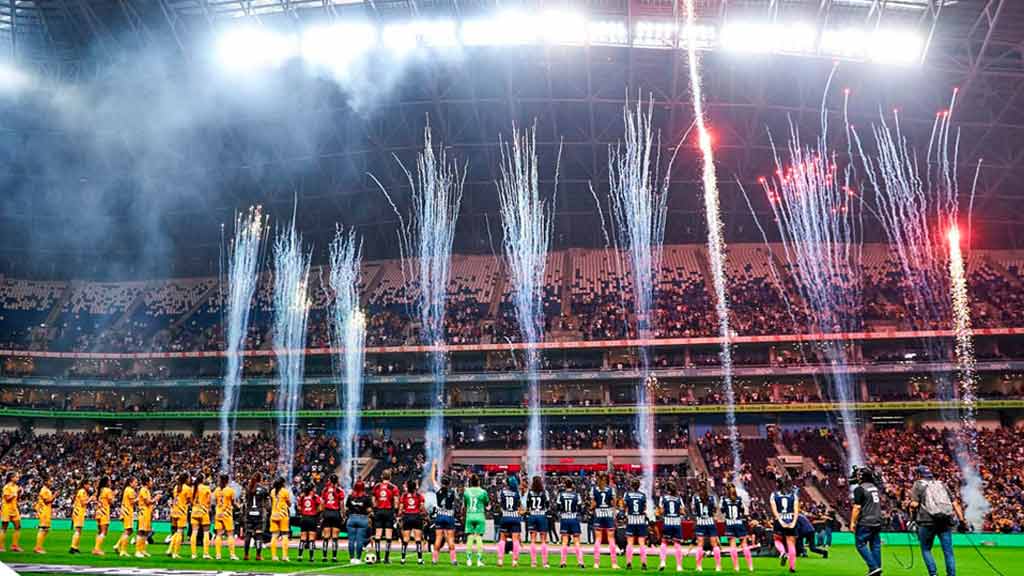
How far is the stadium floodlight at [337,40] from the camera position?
41.4m

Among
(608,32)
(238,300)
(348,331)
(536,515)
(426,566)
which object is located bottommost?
(426,566)

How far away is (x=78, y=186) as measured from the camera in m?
55.6

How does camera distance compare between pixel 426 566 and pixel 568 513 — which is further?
pixel 568 513

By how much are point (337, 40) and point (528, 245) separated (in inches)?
865

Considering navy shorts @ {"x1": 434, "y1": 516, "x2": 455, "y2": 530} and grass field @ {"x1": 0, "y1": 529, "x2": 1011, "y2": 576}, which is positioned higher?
navy shorts @ {"x1": 434, "y1": 516, "x2": 455, "y2": 530}

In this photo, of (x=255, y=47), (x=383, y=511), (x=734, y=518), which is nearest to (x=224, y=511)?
(x=383, y=511)

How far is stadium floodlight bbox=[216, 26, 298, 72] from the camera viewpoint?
4175 cm

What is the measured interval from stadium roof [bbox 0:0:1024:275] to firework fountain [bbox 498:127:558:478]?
1182 mm

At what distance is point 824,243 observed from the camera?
192 feet

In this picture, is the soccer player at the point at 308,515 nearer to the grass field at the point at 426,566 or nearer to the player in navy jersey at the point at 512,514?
the grass field at the point at 426,566

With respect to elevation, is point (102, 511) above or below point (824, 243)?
below

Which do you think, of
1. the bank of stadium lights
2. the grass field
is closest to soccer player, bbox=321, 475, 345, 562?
the grass field

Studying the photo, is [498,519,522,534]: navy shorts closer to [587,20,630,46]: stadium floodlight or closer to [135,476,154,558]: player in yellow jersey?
[135,476,154,558]: player in yellow jersey

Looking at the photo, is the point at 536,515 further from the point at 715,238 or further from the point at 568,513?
the point at 715,238
